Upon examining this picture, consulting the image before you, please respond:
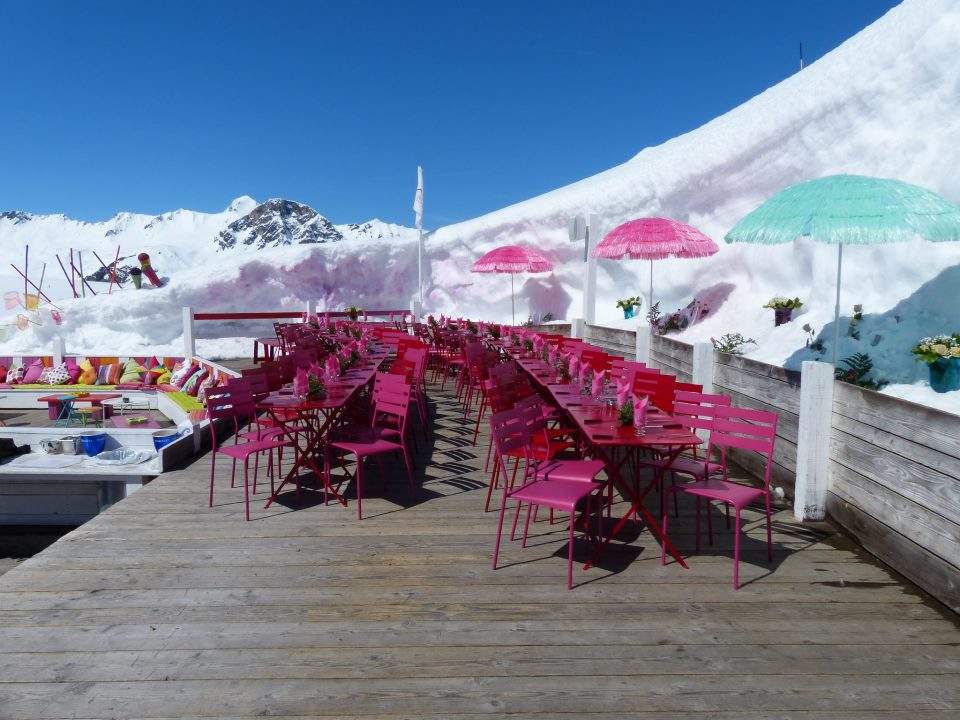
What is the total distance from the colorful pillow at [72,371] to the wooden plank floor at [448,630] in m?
11.4

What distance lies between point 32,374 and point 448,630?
14456 mm

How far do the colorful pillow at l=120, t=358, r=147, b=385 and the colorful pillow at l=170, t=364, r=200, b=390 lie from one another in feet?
3.56

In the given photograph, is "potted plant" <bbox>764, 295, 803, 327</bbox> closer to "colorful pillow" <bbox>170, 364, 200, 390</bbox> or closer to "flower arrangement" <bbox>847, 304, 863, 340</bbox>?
"flower arrangement" <bbox>847, 304, 863, 340</bbox>

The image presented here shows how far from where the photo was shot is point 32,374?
13633mm

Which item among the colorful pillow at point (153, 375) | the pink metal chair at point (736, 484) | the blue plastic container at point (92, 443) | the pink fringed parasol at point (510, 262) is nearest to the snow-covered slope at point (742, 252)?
the pink fringed parasol at point (510, 262)

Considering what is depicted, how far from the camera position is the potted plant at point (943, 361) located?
6.09m

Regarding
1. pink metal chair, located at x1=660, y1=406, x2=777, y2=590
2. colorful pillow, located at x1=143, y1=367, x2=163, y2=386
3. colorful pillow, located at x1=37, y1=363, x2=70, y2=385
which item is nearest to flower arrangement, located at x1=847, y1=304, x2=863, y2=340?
pink metal chair, located at x1=660, y1=406, x2=777, y2=590

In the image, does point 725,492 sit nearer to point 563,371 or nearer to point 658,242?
point 563,371

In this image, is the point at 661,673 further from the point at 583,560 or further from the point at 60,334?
the point at 60,334

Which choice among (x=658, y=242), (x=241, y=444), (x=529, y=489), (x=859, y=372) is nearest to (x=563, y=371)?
(x=529, y=489)

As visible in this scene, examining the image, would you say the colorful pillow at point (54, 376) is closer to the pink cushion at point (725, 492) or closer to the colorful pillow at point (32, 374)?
the colorful pillow at point (32, 374)

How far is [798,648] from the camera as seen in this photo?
2.65 metres

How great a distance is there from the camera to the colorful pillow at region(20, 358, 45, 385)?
1359cm

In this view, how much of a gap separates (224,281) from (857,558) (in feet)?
67.9
